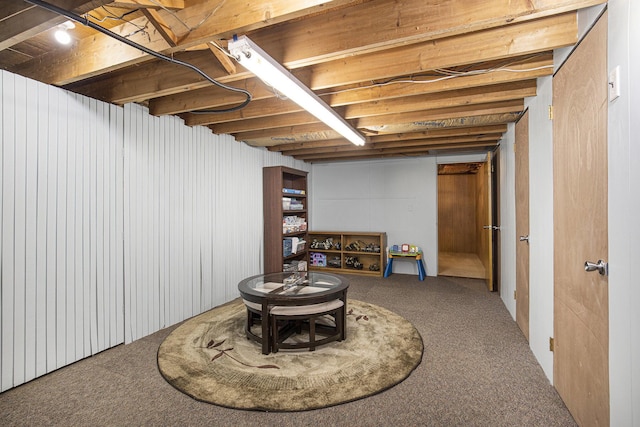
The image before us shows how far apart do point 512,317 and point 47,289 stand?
4.60 meters

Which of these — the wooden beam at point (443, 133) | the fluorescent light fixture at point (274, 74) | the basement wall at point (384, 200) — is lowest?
the basement wall at point (384, 200)

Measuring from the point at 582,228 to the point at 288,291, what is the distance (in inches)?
88.2

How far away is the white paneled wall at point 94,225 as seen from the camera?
2143mm

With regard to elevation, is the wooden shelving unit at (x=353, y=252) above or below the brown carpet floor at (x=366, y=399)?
above

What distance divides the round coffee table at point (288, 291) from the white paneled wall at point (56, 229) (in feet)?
4.36

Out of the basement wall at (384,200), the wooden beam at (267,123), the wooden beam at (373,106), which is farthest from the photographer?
the basement wall at (384,200)

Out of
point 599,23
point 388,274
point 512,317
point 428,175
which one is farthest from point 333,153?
point 599,23

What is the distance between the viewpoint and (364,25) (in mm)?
1773

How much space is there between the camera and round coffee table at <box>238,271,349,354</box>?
2510 millimetres

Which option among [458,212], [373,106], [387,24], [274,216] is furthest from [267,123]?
[458,212]

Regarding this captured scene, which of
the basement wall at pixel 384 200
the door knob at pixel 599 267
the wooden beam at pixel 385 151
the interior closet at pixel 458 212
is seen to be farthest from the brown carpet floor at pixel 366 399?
the interior closet at pixel 458 212

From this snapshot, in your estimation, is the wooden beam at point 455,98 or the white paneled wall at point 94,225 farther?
the wooden beam at point 455,98

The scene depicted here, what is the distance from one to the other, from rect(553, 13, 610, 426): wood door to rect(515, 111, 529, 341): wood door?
31.3 inches

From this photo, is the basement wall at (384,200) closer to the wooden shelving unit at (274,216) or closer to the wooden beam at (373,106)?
the wooden shelving unit at (274,216)
